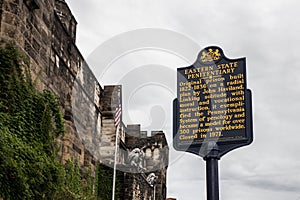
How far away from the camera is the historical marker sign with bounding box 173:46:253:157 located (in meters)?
13.9

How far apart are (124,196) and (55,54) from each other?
8.51 meters

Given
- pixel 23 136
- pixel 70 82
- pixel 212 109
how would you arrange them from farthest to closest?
pixel 70 82 → pixel 212 109 → pixel 23 136

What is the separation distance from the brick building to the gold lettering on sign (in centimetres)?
401

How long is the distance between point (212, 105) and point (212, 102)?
0.10 meters

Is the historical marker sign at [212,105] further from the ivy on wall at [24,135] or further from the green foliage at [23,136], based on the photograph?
the green foliage at [23,136]

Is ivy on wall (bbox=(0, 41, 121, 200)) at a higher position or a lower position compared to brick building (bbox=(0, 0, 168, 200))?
lower

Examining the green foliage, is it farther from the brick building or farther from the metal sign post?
the metal sign post

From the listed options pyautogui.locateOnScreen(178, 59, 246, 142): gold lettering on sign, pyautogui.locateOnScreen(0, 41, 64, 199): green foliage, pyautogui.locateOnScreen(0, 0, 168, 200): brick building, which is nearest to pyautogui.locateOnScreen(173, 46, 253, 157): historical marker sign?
pyautogui.locateOnScreen(178, 59, 246, 142): gold lettering on sign

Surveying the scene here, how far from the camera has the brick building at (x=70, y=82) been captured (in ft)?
37.4

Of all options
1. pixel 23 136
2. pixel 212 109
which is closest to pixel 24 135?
pixel 23 136

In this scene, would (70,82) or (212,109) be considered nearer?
Answer: (212,109)

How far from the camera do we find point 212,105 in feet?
46.9

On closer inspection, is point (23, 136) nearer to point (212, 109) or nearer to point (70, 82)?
point (212, 109)

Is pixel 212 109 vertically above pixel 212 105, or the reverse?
pixel 212 105
